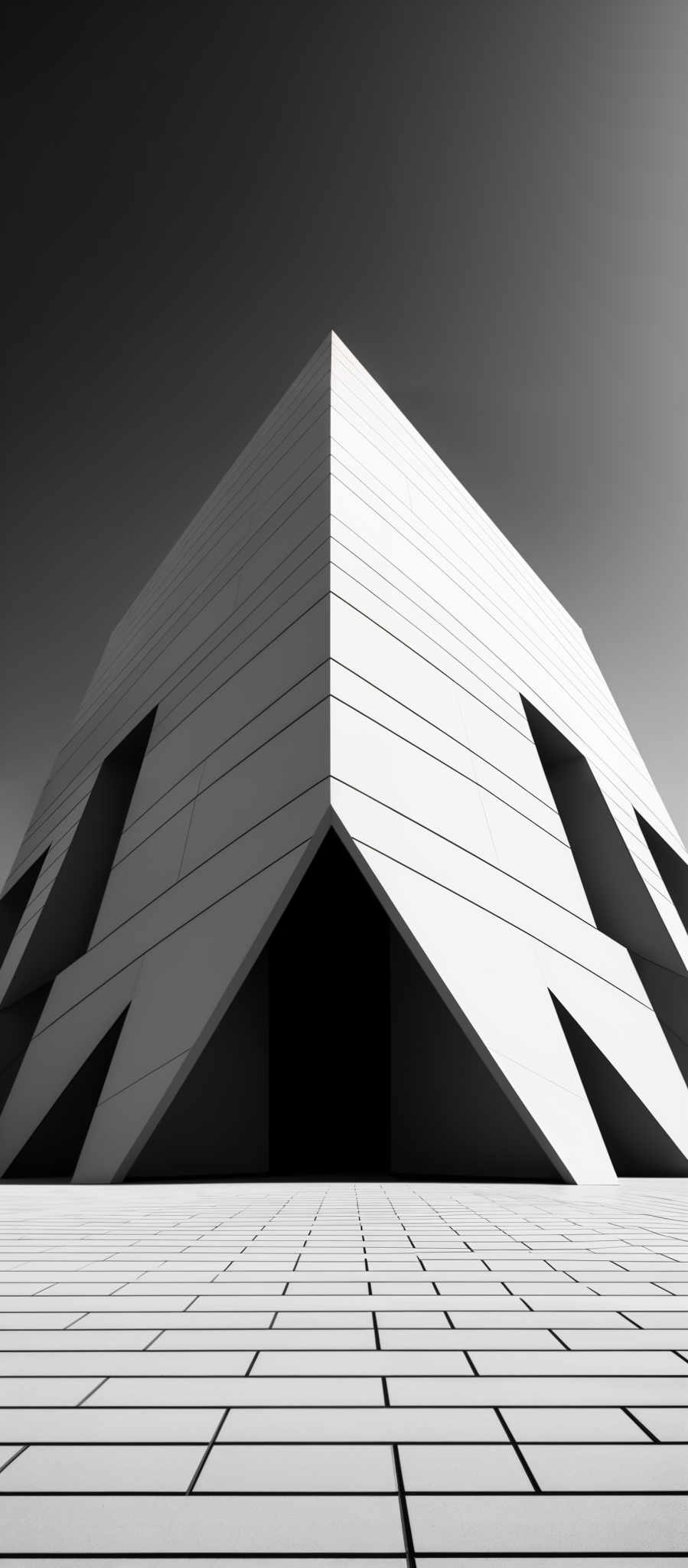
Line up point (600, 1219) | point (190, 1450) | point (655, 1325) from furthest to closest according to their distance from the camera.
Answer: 1. point (600, 1219)
2. point (655, 1325)
3. point (190, 1450)

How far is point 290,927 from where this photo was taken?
15562 mm

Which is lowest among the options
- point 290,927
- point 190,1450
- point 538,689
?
point 190,1450

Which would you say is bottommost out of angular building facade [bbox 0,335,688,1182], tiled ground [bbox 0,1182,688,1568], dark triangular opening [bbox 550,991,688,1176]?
tiled ground [bbox 0,1182,688,1568]

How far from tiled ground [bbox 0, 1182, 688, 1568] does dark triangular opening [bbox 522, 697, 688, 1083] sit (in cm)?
1283

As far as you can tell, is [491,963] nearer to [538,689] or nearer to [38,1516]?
[38,1516]

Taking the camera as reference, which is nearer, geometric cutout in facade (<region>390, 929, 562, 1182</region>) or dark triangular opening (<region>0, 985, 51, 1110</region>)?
geometric cutout in facade (<region>390, 929, 562, 1182</region>)

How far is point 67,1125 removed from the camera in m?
12.1

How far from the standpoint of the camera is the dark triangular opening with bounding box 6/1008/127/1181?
1138 cm

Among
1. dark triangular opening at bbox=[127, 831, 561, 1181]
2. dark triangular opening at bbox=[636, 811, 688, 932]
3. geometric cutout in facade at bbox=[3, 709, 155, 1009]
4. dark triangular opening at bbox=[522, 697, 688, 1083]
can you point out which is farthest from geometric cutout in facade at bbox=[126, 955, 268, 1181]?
dark triangular opening at bbox=[636, 811, 688, 932]

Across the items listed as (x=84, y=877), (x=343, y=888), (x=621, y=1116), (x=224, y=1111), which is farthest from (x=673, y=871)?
(x=224, y=1111)

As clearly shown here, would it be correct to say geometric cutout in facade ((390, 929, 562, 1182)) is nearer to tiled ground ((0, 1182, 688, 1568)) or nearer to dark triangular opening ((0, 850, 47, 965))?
tiled ground ((0, 1182, 688, 1568))

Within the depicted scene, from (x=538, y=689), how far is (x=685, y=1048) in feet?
23.8

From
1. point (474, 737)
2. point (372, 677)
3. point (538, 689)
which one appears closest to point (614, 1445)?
point (372, 677)

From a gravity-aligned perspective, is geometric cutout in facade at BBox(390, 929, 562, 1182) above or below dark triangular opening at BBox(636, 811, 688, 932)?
below
